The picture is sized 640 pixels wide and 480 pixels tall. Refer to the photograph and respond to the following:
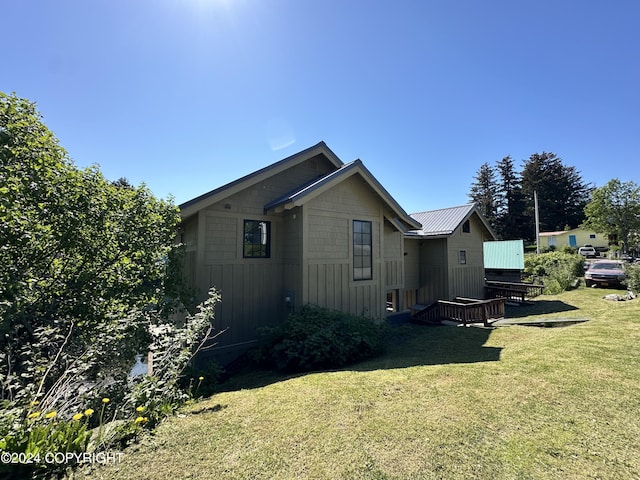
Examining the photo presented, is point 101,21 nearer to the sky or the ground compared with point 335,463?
nearer to the sky

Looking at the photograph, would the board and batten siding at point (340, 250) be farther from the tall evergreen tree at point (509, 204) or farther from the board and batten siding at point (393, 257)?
the tall evergreen tree at point (509, 204)

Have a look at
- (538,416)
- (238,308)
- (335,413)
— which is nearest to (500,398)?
(538,416)

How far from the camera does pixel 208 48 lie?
8250 millimetres

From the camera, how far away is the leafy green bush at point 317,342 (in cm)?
690

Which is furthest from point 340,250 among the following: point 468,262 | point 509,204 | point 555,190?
point 555,190

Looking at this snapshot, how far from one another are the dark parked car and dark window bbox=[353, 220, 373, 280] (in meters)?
17.1

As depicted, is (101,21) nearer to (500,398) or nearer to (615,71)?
(500,398)

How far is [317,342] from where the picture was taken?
7.04 meters

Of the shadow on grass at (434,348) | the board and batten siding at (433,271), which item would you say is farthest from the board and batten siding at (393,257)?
the board and batten siding at (433,271)

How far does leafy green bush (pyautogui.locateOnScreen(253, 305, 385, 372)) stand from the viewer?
6.90m

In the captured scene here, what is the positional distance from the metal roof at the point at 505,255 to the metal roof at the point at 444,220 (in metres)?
7.79

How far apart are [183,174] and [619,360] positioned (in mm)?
15436

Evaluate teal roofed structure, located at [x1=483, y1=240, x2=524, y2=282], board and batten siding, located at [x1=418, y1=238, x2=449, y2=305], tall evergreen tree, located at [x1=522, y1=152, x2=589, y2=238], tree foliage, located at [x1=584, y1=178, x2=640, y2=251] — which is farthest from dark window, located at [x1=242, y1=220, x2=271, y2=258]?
tall evergreen tree, located at [x1=522, y1=152, x2=589, y2=238]

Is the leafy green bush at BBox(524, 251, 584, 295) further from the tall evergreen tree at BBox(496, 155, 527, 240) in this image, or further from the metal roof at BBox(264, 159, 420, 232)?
the tall evergreen tree at BBox(496, 155, 527, 240)
